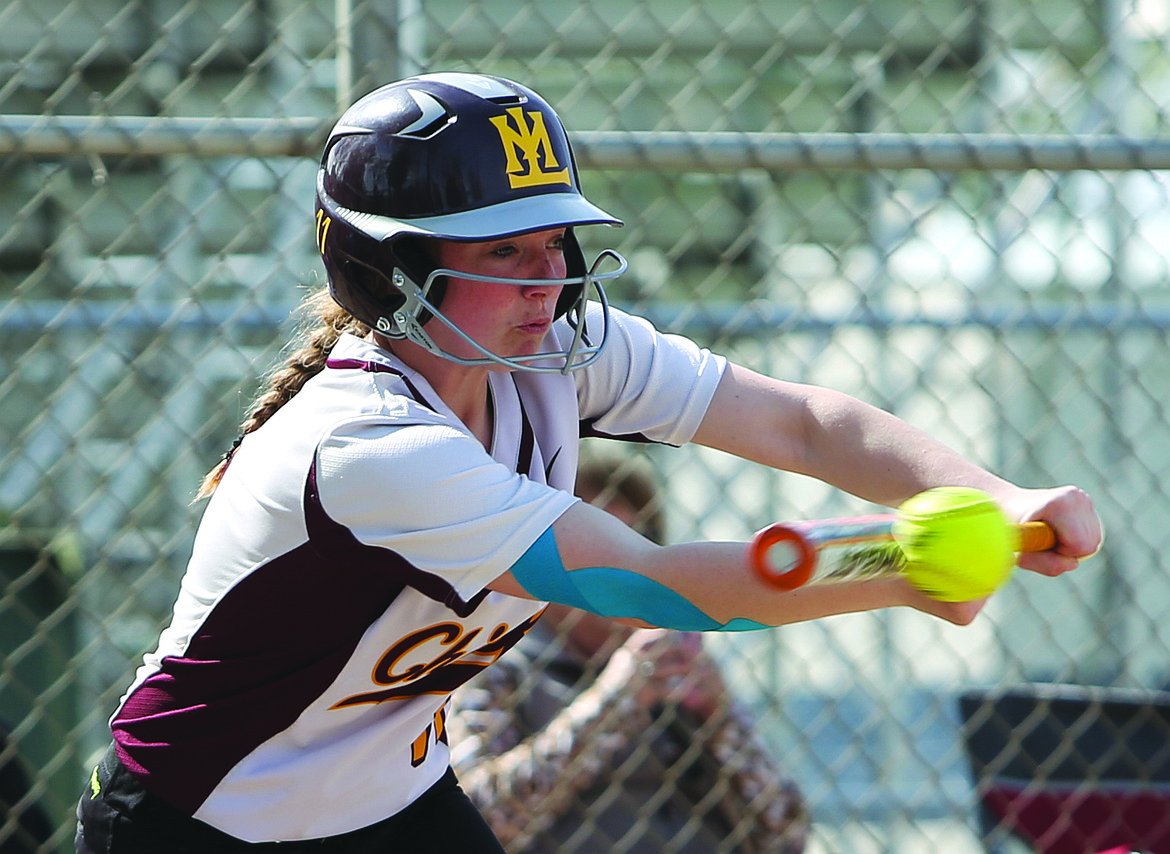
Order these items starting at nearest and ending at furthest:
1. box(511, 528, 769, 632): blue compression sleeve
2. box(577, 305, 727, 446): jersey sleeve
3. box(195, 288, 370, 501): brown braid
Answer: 1. box(511, 528, 769, 632): blue compression sleeve
2. box(195, 288, 370, 501): brown braid
3. box(577, 305, 727, 446): jersey sleeve

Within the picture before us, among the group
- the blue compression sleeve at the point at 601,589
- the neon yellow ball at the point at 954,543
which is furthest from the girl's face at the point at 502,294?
the neon yellow ball at the point at 954,543

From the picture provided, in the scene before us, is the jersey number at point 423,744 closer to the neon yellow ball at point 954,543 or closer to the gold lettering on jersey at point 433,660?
the gold lettering on jersey at point 433,660

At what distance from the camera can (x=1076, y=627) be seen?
198 inches

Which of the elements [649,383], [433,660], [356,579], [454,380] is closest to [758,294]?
[649,383]

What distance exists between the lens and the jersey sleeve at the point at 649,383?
2070 millimetres

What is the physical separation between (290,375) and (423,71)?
969 millimetres

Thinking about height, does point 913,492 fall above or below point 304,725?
below

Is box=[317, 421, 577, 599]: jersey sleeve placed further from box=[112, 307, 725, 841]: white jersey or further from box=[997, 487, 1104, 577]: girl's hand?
box=[997, 487, 1104, 577]: girl's hand

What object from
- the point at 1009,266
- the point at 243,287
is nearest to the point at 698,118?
the point at 1009,266

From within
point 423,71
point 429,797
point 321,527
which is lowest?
point 429,797

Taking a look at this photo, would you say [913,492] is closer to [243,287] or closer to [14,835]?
[14,835]

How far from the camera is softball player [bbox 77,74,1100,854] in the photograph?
1.56 m

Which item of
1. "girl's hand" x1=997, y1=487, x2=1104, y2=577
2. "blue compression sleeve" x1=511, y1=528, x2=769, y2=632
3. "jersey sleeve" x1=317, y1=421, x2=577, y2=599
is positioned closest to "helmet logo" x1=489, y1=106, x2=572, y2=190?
"jersey sleeve" x1=317, y1=421, x2=577, y2=599

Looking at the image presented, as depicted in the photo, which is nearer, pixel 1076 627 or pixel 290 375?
pixel 290 375
